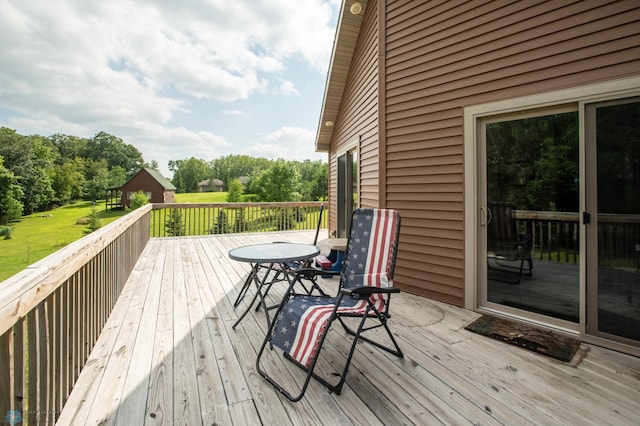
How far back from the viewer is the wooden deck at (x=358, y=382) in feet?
5.53

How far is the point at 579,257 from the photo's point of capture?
2.64m

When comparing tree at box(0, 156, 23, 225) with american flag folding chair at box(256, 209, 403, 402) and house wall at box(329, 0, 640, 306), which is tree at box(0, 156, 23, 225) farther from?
american flag folding chair at box(256, 209, 403, 402)

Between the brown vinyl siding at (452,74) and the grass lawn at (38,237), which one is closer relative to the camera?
the brown vinyl siding at (452,74)

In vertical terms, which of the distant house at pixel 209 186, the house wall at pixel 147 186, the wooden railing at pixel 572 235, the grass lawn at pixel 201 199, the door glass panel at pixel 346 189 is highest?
the distant house at pixel 209 186

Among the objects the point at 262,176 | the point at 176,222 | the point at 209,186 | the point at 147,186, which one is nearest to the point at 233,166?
the point at 209,186

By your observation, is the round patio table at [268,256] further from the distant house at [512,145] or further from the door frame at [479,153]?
the door frame at [479,153]

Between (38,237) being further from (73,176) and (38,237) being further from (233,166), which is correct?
(233,166)

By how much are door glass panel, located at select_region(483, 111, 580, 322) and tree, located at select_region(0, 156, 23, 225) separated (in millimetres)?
30506

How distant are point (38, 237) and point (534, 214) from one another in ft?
110

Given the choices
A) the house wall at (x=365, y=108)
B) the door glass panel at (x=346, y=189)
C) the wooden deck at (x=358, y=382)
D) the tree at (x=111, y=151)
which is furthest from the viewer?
the tree at (x=111, y=151)

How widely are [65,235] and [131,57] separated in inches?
787

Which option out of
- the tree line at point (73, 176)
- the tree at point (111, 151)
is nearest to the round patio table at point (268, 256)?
the tree line at point (73, 176)

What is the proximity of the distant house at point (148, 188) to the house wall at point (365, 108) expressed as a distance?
3808 cm

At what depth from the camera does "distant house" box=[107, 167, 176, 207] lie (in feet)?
126
